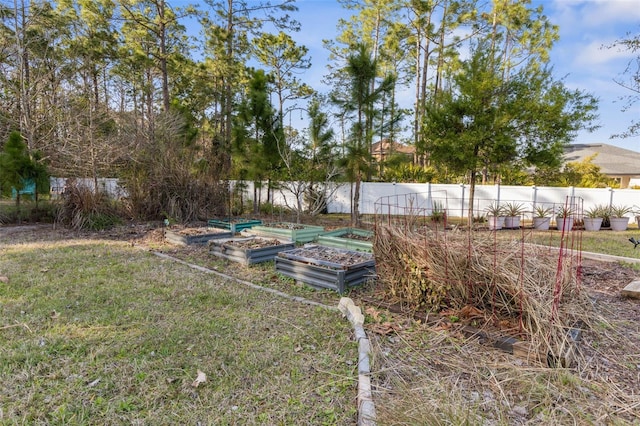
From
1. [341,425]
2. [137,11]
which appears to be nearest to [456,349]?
[341,425]

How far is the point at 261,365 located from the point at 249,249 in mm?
2944

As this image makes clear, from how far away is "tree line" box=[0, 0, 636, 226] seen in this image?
876cm

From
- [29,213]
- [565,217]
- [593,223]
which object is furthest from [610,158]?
[29,213]

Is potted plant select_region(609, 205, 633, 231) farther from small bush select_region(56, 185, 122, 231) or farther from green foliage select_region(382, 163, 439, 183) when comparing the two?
small bush select_region(56, 185, 122, 231)

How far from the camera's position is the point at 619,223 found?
9.69 m

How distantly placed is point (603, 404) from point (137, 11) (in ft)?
51.1

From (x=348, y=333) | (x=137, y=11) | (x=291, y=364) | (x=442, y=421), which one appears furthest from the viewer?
(x=137, y=11)

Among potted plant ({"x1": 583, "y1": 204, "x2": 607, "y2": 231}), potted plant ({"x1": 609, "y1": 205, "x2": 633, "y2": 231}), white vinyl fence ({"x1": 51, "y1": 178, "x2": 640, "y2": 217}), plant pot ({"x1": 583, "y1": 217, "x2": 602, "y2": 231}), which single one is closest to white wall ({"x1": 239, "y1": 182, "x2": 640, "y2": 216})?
white vinyl fence ({"x1": 51, "y1": 178, "x2": 640, "y2": 217})

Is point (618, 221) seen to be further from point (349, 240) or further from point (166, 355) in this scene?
point (166, 355)

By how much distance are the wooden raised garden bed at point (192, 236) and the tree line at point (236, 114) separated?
73.5 inches

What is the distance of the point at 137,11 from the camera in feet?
40.1

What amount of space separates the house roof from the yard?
1945 cm

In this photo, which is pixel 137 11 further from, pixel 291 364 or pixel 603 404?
pixel 603 404

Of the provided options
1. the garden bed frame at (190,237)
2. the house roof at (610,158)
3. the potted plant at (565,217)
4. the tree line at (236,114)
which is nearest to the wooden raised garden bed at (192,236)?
the garden bed frame at (190,237)
